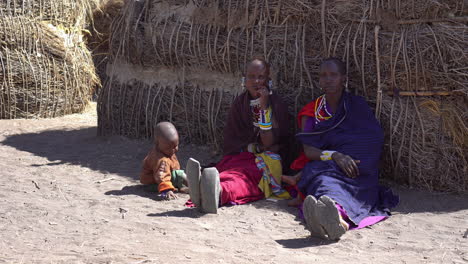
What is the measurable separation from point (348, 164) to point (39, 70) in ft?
17.6

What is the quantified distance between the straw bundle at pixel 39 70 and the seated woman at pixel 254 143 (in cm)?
415

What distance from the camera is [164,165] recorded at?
4.49 metres

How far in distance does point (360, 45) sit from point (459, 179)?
1.32 metres

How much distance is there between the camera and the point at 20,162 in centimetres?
558

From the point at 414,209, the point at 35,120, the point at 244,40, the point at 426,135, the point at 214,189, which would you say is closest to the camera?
the point at 214,189

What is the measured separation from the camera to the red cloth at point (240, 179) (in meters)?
4.34

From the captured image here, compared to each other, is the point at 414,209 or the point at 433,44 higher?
the point at 433,44

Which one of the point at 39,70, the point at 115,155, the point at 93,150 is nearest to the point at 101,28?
the point at 39,70

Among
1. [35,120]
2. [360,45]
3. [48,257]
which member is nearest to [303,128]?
[360,45]

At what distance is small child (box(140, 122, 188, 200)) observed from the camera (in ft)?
14.6

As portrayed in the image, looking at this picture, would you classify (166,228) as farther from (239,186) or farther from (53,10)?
(53,10)

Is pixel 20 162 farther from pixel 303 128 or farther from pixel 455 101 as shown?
pixel 455 101

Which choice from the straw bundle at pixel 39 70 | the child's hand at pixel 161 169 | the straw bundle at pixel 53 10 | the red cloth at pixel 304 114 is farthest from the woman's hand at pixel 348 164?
the straw bundle at pixel 53 10

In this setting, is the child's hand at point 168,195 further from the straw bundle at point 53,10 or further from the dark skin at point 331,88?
the straw bundle at point 53,10
